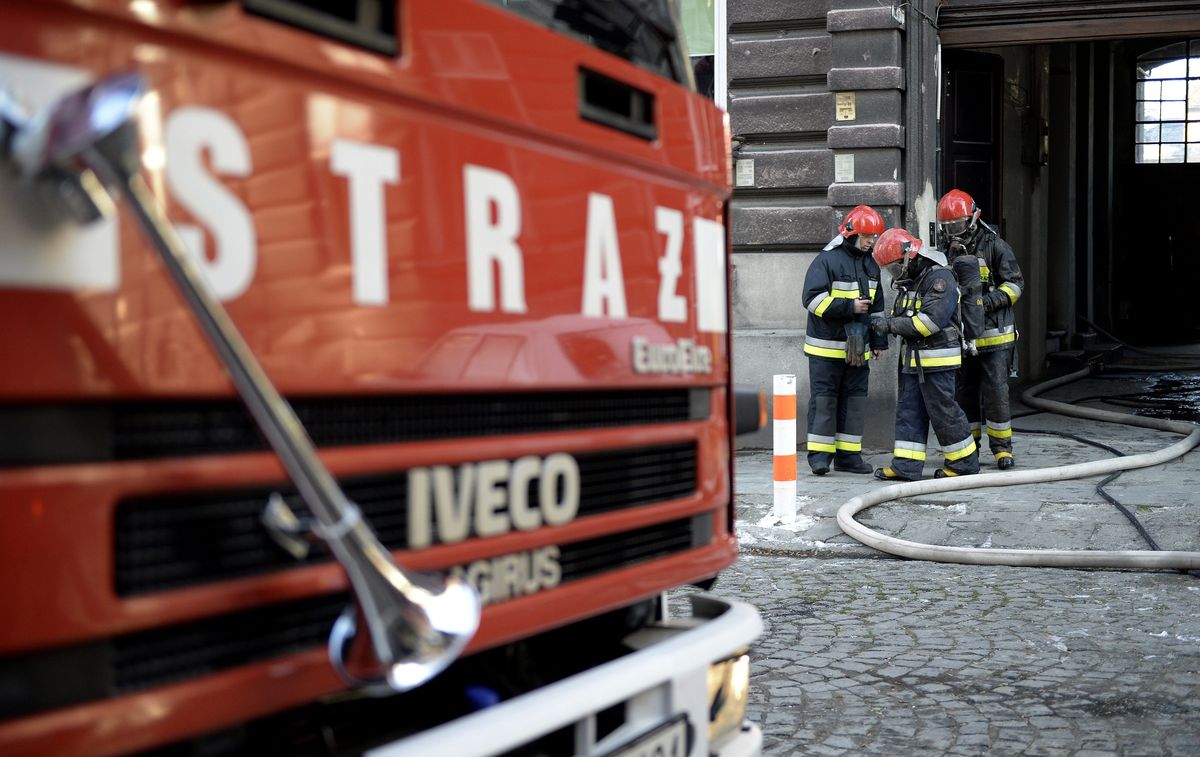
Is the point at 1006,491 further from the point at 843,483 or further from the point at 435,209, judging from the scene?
the point at 435,209

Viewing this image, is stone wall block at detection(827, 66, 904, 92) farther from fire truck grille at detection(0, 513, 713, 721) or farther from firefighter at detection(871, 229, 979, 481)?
fire truck grille at detection(0, 513, 713, 721)

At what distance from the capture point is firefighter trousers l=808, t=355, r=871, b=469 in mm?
9609

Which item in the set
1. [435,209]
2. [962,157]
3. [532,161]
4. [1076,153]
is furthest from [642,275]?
[1076,153]

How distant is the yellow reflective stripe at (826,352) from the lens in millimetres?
9664

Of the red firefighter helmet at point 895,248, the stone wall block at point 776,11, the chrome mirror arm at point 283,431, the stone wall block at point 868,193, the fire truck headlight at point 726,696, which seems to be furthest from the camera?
the stone wall block at point 776,11

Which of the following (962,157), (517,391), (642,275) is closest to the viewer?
(517,391)

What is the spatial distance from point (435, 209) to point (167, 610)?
0.71 metres

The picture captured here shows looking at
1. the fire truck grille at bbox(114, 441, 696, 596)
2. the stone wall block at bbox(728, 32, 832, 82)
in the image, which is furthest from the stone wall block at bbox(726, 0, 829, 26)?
the fire truck grille at bbox(114, 441, 696, 596)

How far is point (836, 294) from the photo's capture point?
962 centimetres

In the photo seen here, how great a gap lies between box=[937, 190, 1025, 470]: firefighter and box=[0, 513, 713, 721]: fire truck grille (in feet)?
27.1

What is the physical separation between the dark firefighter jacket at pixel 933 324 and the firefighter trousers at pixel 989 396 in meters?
0.59

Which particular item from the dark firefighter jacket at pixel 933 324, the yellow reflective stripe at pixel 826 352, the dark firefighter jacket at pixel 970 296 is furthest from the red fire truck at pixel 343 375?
the dark firefighter jacket at pixel 970 296

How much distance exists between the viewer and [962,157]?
14258 mm

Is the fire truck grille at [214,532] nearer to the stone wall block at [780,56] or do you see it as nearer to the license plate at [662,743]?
the license plate at [662,743]
